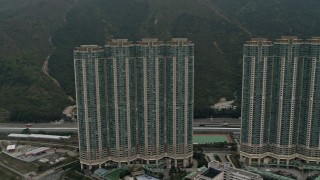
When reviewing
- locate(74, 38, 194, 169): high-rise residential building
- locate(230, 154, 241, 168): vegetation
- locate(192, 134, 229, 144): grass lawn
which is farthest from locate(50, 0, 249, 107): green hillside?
locate(74, 38, 194, 169): high-rise residential building

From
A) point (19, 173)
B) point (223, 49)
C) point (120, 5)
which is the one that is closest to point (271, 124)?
point (19, 173)

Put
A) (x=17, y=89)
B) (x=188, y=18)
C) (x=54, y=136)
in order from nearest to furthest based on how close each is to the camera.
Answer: (x=54, y=136), (x=17, y=89), (x=188, y=18)

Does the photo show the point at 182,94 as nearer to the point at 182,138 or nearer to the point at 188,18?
the point at 182,138

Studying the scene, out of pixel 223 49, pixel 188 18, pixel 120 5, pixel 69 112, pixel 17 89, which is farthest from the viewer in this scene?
pixel 120 5

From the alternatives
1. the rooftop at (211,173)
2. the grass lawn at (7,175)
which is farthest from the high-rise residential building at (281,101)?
the grass lawn at (7,175)

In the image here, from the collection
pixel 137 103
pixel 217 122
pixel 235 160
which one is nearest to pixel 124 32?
pixel 217 122

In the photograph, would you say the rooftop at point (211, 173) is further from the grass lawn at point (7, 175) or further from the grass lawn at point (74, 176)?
the grass lawn at point (7, 175)
